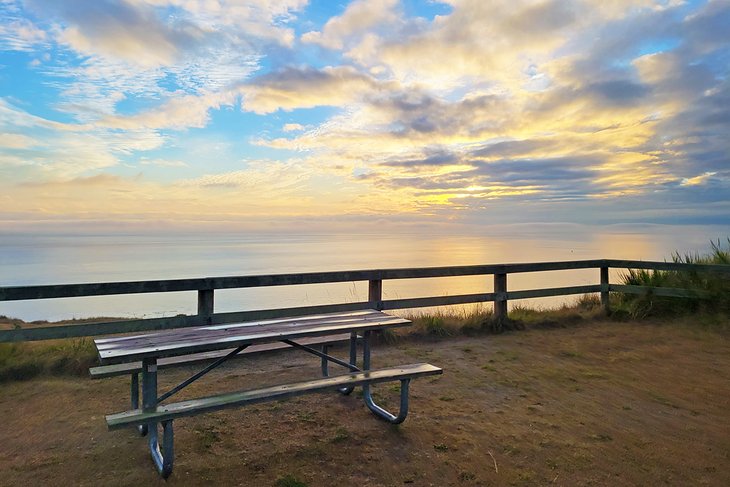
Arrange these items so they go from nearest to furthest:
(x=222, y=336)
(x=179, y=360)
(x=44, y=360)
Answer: (x=222, y=336) < (x=179, y=360) < (x=44, y=360)

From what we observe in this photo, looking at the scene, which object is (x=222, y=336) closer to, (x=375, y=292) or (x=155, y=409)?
(x=155, y=409)

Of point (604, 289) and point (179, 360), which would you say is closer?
point (179, 360)

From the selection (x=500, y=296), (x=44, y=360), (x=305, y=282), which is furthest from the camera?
(x=500, y=296)

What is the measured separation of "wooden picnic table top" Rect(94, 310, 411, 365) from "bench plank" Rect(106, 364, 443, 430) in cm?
33

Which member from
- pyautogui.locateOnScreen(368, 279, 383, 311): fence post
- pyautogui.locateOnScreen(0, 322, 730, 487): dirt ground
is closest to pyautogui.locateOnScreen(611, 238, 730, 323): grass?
pyautogui.locateOnScreen(0, 322, 730, 487): dirt ground

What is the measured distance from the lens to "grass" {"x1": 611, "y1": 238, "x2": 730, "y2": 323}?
25.5 feet

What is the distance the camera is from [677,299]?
26.8 ft

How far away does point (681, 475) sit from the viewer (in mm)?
3020

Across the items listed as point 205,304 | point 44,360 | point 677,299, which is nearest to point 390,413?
point 205,304

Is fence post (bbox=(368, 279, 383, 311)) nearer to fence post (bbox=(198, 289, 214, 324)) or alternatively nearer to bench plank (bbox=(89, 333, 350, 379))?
bench plank (bbox=(89, 333, 350, 379))

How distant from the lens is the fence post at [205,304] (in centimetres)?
549

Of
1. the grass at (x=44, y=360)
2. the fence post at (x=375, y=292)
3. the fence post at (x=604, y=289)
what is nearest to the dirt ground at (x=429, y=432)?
the grass at (x=44, y=360)

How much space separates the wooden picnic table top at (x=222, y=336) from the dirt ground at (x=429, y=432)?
30.4 inches

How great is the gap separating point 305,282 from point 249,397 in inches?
114
